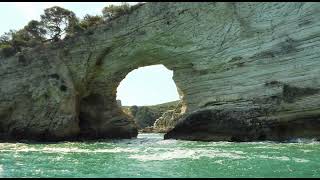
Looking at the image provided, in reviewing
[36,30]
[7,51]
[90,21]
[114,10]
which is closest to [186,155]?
[114,10]

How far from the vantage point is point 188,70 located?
3906cm

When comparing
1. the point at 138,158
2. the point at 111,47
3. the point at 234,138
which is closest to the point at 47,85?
the point at 111,47

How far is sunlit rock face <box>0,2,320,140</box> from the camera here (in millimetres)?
32656

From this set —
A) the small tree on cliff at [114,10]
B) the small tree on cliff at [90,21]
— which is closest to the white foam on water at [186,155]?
the small tree on cliff at [114,10]

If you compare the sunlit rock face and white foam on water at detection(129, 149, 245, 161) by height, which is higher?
the sunlit rock face

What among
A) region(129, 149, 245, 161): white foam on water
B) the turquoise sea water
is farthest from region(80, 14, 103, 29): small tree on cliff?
region(129, 149, 245, 161): white foam on water

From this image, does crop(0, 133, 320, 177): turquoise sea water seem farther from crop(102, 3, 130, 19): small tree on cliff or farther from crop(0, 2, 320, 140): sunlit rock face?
crop(102, 3, 130, 19): small tree on cliff

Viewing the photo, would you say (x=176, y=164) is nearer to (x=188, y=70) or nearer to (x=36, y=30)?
(x=188, y=70)

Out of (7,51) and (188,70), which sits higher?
(7,51)

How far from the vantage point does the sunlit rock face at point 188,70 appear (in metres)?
32.7

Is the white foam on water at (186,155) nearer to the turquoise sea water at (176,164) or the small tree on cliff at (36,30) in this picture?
the turquoise sea water at (176,164)

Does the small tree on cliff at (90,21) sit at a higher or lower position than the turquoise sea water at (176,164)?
higher

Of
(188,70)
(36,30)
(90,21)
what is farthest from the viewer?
(36,30)

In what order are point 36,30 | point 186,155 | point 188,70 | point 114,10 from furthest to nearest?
1. point 36,30
2. point 114,10
3. point 188,70
4. point 186,155
